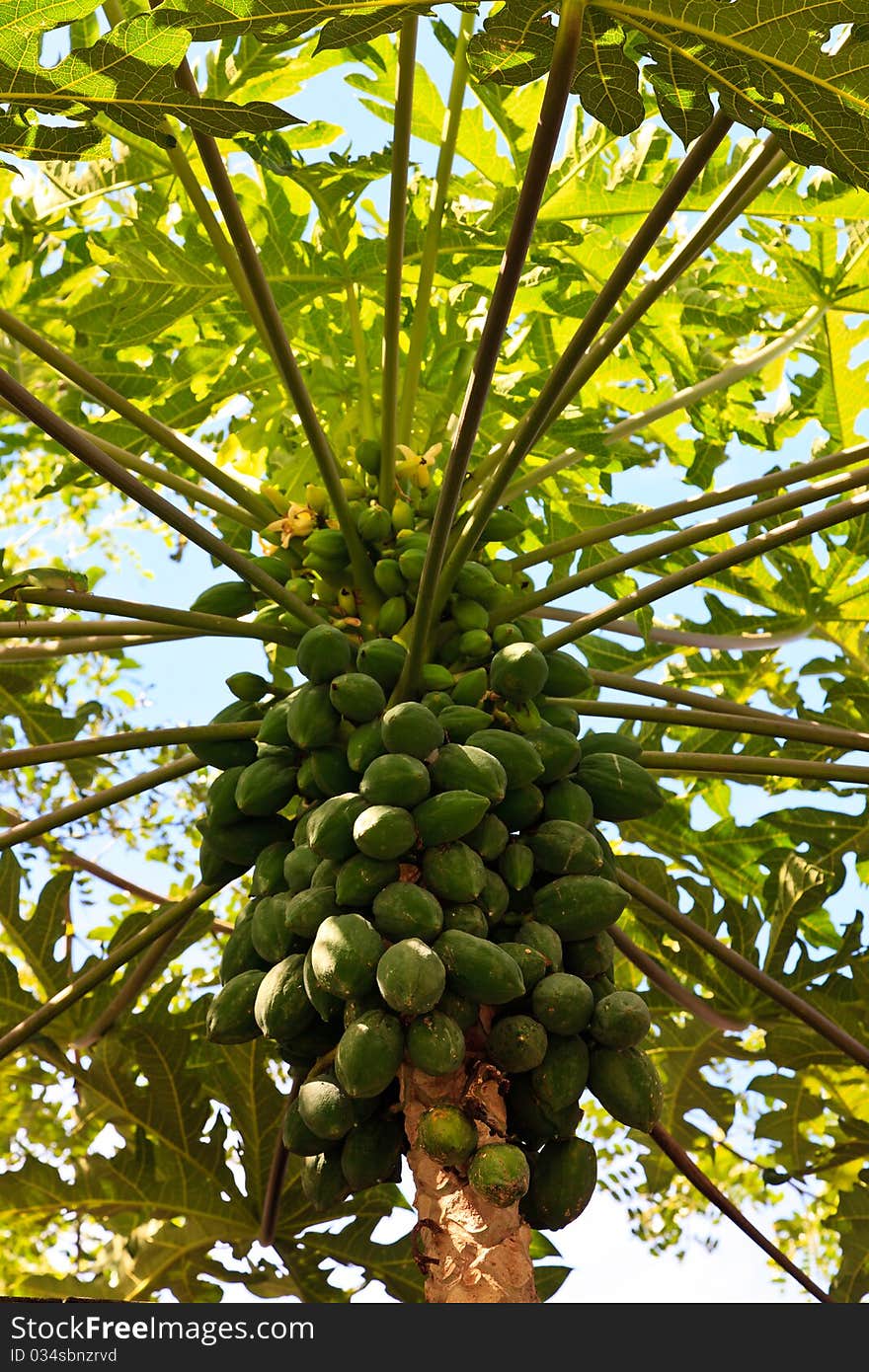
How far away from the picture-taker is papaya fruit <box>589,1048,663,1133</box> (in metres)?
1.98

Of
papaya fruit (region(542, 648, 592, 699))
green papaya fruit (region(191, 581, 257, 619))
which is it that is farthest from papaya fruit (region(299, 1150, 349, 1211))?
green papaya fruit (region(191, 581, 257, 619))

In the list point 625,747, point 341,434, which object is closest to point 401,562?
point 625,747

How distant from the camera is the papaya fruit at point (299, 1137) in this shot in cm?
206

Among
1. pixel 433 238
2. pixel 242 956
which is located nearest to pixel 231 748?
pixel 242 956

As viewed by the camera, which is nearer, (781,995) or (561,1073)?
(561,1073)

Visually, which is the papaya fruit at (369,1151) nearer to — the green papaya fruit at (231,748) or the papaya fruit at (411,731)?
the papaya fruit at (411,731)

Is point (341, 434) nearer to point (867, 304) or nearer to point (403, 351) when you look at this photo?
point (403, 351)

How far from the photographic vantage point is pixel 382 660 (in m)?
2.27

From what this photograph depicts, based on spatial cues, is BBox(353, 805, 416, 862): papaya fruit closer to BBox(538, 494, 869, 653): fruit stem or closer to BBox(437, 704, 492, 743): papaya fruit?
BBox(437, 704, 492, 743): papaya fruit

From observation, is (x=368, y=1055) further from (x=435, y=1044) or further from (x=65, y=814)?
(x=65, y=814)

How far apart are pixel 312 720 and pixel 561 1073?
2.21 feet

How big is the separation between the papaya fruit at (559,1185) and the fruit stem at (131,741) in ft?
3.01

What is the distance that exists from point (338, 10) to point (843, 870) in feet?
7.06

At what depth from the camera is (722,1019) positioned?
3164mm
